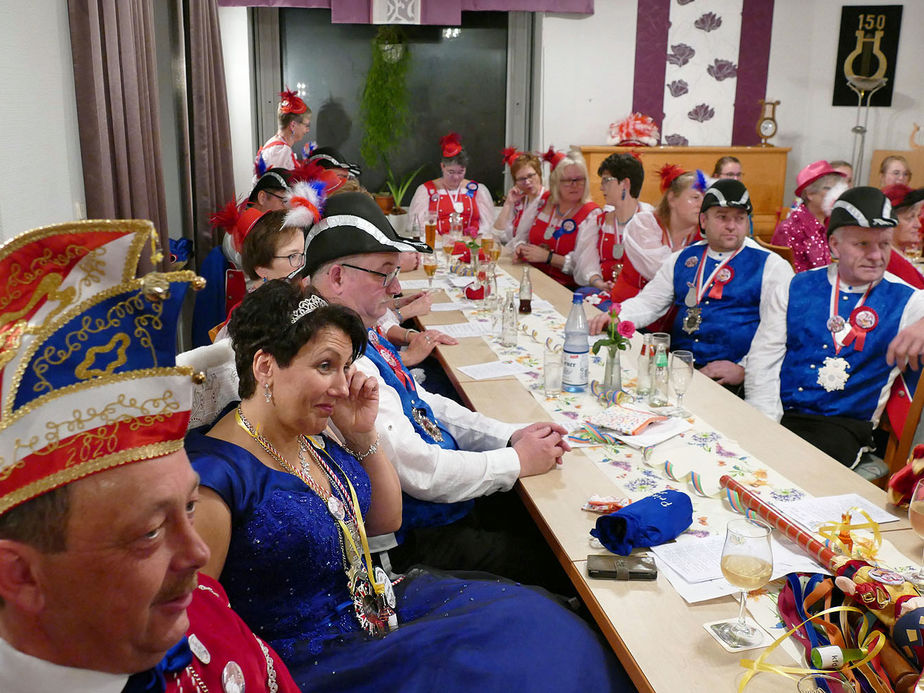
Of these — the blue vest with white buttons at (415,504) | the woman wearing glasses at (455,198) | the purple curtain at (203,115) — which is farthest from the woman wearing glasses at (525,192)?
the blue vest with white buttons at (415,504)

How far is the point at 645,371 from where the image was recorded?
2.48 metres

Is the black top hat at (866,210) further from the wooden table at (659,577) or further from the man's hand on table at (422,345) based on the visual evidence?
the man's hand on table at (422,345)

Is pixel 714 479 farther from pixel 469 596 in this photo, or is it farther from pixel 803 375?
pixel 803 375

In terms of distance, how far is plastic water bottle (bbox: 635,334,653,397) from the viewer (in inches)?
96.2

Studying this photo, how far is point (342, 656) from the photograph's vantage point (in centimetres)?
148

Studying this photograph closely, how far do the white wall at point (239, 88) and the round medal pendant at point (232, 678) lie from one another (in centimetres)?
618

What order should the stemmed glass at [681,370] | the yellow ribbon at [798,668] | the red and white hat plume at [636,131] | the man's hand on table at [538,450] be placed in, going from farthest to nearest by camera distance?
the red and white hat plume at [636,131] → the stemmed glass at [681,370] → the man's hand on table at [538,450] → the yellow ribbon at [798,668]

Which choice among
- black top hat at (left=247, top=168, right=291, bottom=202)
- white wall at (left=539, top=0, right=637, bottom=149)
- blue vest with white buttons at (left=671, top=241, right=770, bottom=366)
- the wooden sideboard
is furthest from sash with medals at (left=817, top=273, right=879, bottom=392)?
white wall at (left=539, top=0, right=637, bottom=149)

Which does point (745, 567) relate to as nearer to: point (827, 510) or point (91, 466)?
point (827, 510)

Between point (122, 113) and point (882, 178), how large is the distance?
6165mm

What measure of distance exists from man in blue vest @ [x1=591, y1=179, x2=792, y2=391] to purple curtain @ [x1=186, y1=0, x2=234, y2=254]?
3.06 m

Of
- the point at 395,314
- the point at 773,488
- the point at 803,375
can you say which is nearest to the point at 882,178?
the point at 803,375

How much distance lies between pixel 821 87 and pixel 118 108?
700 cm

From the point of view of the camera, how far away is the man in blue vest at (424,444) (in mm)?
2027
